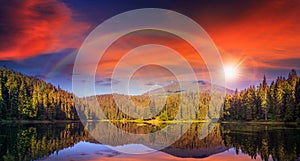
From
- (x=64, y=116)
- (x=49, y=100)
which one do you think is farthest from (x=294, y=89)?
(x=64, y=116)

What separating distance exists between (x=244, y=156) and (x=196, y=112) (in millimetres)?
150817

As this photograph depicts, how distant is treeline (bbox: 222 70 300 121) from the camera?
4038 inches

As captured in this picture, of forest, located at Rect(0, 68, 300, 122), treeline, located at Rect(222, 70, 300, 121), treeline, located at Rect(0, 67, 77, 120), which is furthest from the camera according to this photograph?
treeline, located at Rect(0, 67, 77, 120)

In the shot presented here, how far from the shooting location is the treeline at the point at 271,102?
103 metres

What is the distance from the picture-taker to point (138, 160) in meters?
29.4

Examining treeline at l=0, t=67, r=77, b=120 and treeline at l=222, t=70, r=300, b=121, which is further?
treeline at l=0, t=67, r=77, b=120

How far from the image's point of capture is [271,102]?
120m

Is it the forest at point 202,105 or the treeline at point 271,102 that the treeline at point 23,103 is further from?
the treeline at point 271,102

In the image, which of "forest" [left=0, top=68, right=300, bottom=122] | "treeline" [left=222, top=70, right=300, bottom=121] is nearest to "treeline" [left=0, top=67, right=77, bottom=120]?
"forest" [left=0, top=68, right=300, bottom=122]


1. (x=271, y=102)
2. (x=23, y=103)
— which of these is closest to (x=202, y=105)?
(x=271, y=102)

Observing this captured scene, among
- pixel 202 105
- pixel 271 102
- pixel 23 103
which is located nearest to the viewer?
pixel 271 102

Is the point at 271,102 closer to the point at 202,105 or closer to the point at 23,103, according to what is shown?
the point at 202,105

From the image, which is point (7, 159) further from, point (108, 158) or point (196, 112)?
point (196, 112)

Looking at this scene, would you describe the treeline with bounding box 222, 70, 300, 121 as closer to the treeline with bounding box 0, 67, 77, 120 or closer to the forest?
the forest
